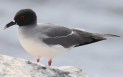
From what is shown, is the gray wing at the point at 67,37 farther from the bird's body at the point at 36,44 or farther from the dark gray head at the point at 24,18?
the dark gray head at the point at 24,18

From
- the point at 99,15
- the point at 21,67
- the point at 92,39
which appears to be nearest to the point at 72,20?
the point at 99,15

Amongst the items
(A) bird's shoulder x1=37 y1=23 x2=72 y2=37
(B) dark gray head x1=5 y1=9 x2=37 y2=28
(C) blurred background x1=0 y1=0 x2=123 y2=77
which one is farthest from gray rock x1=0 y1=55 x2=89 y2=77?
(C) blurred background x1=0 y1=0 x2=123 y2=77

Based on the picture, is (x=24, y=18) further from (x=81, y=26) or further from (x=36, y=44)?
(x=81, y=26)

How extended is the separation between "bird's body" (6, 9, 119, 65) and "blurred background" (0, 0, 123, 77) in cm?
610

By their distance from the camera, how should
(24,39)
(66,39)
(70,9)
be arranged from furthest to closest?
1. (70,9)
2. (66,39)
3. (24,39)

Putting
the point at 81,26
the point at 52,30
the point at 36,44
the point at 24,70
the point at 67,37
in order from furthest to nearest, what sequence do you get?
the point at 81,26
the point at 67,37
the point at 52,30
the point at 36,44
the point at 24,70

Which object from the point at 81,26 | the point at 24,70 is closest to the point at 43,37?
the point at 24,70

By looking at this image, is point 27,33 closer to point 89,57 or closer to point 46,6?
point 89,57

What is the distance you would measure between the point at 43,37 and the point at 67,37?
0.72m

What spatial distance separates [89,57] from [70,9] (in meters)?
5.68

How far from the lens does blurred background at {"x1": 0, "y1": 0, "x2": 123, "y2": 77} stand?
1953 cm

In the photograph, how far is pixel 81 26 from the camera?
2300 centimetres

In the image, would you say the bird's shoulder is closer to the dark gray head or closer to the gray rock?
the dark gray head

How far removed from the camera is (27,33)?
955 centimetres
